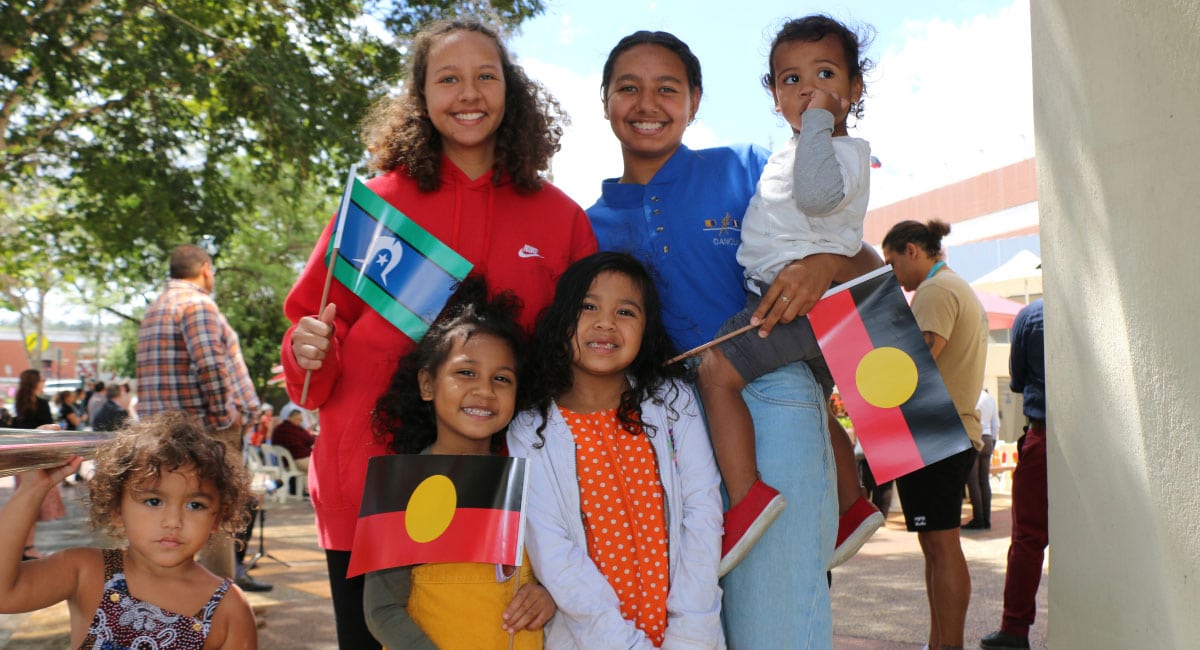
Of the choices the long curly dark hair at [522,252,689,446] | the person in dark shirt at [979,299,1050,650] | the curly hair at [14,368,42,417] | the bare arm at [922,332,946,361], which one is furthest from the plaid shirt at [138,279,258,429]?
the curly hair at [14,368,42,417]

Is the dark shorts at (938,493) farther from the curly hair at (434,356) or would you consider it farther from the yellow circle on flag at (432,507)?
the yellow circle on flag at (432,507)

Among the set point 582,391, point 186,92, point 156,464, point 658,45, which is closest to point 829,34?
point 658,45

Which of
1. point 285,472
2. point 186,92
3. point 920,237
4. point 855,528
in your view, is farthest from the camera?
point 285,472

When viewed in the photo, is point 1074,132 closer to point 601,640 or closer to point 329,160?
point 601,640

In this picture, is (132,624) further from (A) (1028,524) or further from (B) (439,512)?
(A) (1028,524)

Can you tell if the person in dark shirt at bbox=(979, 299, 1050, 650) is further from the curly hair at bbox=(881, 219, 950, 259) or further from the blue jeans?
the blue jeans

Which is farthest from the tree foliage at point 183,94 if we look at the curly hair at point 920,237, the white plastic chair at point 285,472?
the curly hair at point 920,237

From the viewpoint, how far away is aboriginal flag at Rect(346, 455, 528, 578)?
2395 mm

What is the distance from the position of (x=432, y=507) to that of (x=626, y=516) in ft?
1.64

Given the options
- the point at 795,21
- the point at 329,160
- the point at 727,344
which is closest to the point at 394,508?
the point at 727,344

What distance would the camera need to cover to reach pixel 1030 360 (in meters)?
5.37

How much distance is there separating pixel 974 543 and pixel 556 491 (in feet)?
23.5

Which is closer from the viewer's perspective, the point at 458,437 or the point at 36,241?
the point at 458,437

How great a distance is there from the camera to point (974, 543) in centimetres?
855
